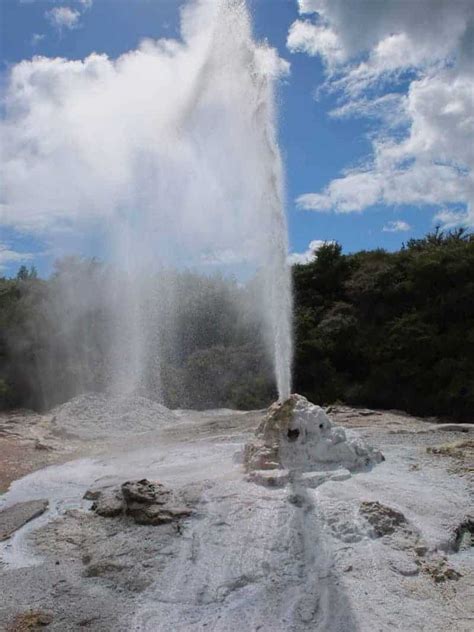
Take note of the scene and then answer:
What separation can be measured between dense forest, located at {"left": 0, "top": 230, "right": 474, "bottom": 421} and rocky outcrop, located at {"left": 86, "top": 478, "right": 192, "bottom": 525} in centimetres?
833

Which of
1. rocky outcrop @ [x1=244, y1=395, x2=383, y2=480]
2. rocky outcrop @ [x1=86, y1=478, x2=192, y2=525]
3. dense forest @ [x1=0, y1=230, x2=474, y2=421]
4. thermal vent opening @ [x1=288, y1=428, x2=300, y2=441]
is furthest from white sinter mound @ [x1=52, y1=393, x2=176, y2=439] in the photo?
thermal vent opening @ [x1=288, y1=428, x2=300, y2=441]

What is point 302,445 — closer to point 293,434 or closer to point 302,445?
point 302,445

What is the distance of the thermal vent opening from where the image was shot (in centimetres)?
638

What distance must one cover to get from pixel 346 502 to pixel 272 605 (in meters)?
1.43

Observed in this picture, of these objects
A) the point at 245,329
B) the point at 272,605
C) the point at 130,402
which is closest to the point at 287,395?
the point at 272,605

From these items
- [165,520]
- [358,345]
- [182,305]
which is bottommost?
[165,520]

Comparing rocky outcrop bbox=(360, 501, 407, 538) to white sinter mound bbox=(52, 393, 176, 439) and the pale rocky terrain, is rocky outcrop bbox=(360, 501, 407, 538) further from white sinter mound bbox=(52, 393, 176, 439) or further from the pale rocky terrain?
white sinter mound bbox=(52, 393, 176, 439)

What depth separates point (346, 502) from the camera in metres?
5.38

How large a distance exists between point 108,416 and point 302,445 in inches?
256

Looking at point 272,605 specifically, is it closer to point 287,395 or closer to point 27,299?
point 287,395

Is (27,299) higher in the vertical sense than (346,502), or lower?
higher

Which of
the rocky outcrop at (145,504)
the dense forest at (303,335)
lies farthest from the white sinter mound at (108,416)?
the rocky outcrop at (145,504)

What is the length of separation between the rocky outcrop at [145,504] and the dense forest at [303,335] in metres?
8.33

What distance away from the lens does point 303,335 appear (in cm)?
1498
